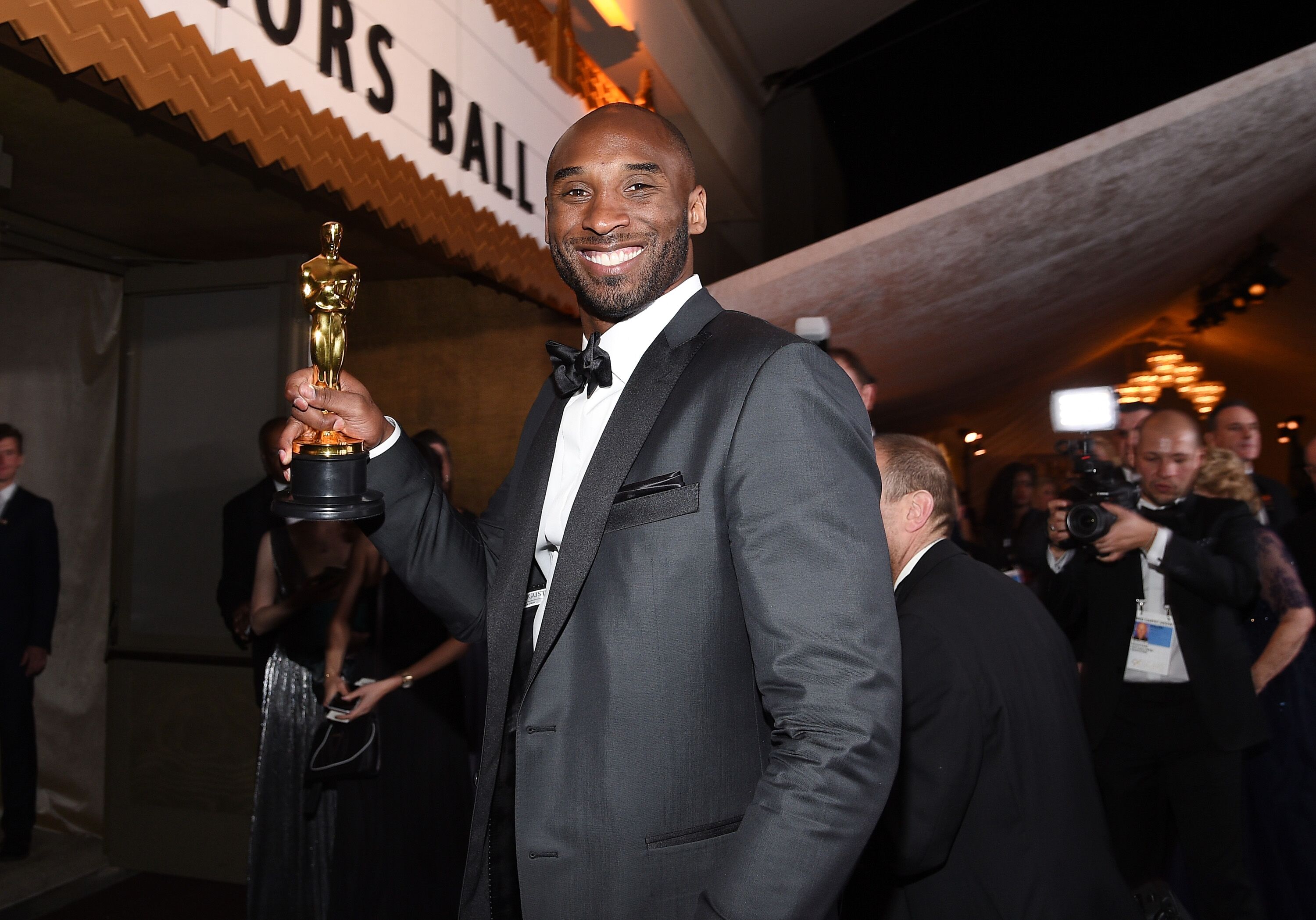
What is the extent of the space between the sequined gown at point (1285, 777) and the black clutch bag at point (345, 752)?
3.14 metres

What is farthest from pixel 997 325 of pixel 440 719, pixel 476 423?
pixel 440 719

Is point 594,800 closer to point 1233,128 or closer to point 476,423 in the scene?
point 476,423

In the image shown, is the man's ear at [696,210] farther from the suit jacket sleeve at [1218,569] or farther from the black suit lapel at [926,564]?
the suit jacket sleeve at [1218,569]

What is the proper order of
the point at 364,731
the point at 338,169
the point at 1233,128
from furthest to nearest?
the point at 1233,128
the point at 364,731
the point at 338,169

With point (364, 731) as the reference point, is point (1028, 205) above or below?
above

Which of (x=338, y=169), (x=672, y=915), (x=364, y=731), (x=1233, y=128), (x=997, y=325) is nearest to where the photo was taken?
(x=672, y=915)

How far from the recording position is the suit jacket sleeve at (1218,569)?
3082 mm

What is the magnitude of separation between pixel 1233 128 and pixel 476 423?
459 cm

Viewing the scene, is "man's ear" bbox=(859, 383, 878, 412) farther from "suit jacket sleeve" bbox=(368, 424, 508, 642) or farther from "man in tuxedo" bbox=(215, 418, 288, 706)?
"man in tuxedo" bbox=(215, 418, 288, 706)

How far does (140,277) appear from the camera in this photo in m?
4.35

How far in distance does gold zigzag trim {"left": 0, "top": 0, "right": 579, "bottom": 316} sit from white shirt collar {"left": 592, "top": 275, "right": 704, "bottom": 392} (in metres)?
1.49

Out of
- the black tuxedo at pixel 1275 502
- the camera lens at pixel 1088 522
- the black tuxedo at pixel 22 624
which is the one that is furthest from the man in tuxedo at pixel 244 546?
the black tuxedo at pixel 1275 502

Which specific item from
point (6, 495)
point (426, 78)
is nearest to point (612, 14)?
point (426, 78)

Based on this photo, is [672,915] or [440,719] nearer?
[672,915]
